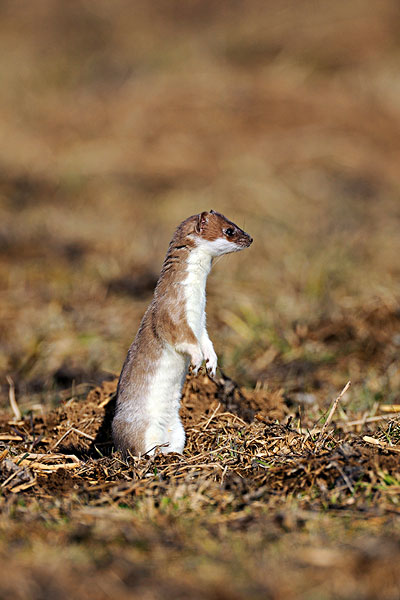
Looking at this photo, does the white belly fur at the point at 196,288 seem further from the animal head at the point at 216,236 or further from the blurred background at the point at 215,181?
the blurred background at the point at 215,181

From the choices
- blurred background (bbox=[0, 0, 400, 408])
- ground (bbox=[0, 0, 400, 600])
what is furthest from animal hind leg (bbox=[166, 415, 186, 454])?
blurred background (bbox=[0, 0, 400, 408])

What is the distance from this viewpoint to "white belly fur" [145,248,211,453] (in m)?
3.94

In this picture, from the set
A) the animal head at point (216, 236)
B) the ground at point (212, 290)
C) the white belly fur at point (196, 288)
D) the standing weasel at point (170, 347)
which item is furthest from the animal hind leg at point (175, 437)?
the animal head at point (216, 236)

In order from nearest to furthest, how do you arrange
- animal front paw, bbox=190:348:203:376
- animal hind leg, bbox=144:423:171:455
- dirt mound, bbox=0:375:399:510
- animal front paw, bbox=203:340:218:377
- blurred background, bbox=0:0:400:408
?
dirt mound, bbox=0:375:399:510 < animal front paw, bbox=190:348:203:376 < animal hind leg, bbox=144:423:171:455 < animal front paw, bbox=203:340:218:377 < blurred background, bbox=0:0:400:408

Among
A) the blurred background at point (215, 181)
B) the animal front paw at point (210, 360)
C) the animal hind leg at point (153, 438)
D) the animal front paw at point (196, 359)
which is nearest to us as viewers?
the animal front paw at point (196, 359)

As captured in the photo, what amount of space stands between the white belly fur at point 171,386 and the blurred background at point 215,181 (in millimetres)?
1564

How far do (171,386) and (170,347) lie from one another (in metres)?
0.23

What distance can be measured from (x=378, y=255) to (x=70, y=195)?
5053mm

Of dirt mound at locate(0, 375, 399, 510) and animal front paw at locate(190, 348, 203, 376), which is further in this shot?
animal front paw at locate(190, 348, 203, 376)

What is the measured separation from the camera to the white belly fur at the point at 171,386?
12.9ft

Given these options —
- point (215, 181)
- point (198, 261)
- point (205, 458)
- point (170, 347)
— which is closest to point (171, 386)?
point (170, 347)

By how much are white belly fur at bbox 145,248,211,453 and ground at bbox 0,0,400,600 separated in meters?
0.17

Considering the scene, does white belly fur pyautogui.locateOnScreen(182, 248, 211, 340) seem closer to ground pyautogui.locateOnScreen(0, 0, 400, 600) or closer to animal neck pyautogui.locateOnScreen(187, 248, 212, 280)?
animal neck pyautogui.locateOnScreen(187, 248, 212, 280)

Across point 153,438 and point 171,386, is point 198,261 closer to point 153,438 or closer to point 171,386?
point 171,386
